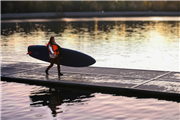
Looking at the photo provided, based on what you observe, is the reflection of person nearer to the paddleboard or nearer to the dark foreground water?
the dark foreground water

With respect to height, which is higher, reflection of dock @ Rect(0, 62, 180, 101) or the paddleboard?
the paddleboard

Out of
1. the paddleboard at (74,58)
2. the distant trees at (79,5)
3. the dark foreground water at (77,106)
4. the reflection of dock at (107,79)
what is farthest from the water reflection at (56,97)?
the distant trees at (79,5)

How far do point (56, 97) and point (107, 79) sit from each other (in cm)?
215

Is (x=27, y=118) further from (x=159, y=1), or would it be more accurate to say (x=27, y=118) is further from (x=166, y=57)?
(x=159, y=1)

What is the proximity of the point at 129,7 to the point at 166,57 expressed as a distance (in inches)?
4710

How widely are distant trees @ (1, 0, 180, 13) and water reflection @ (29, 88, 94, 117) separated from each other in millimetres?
94758

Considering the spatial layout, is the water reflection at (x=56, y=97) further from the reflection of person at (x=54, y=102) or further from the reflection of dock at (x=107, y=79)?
the reflection of dock at (x=107, y=79)

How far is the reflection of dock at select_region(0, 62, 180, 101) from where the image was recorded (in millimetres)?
11633

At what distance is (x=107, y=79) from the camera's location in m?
13.2

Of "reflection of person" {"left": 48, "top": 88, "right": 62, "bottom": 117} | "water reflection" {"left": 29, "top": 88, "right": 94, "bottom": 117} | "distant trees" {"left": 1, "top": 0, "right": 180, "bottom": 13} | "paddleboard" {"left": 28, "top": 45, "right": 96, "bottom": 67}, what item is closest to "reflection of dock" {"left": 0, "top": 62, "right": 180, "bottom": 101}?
"paddleboard" {"left": 28, "top": 45, "right": 96, "bottom": 67}

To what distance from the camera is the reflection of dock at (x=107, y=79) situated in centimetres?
1163

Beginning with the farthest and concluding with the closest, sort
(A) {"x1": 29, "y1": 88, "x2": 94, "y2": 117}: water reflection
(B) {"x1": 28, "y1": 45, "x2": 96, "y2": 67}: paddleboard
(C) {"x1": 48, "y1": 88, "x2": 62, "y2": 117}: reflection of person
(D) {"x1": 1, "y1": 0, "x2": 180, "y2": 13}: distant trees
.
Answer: (D) {"x1": 1, "y1": 0, "x2": 180, "y2": 13}: distant trees → (B) {"x1": 28, "y1": 45, "x2": 96, "y2": 67}: paddleboard → (A) {"x1": 29, "y1": 88, "x2": 94, "y2": 117}: water reflection → (C) {"x1": 48, "y1": 88, "x2": 62, "y2": 117}: reflection of person

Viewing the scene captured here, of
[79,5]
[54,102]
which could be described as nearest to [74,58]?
[54,102]

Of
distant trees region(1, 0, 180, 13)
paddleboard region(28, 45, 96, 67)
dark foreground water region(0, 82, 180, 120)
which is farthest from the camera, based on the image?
distant trees region(1, 0, 180, 13)
